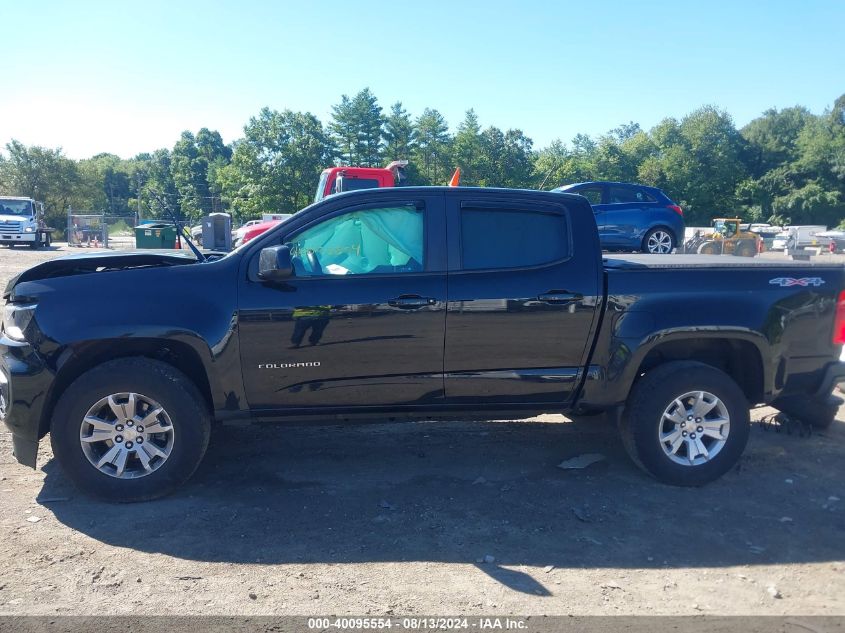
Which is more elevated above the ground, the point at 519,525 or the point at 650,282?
the point at 650,282

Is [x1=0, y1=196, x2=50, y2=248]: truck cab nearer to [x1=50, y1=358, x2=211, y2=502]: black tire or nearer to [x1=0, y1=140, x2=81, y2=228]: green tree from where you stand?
[x1=0, y1=140, x2=81, y2=228]: green tree

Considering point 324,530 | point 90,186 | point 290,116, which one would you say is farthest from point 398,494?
point 90,186

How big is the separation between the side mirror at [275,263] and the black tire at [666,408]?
2534 millimetres

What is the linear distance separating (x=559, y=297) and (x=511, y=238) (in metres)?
0.54

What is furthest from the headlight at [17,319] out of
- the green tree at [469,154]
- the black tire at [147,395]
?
the green tree at [469,154]

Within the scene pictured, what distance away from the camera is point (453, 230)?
4566mm

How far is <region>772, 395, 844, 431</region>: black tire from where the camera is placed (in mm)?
5434

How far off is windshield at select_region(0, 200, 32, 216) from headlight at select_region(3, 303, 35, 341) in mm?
29233

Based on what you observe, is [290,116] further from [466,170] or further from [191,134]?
[191,134]

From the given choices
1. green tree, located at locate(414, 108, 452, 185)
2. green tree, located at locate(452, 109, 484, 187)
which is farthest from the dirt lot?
green tree, located at locate(414, 108, 452, 185)

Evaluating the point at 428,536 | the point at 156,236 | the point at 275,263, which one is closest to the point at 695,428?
the point at 428,536

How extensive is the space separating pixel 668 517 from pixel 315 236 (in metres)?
2.91

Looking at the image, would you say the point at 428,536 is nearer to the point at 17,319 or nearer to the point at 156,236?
the point at 17,319

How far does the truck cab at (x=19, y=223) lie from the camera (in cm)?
2855
